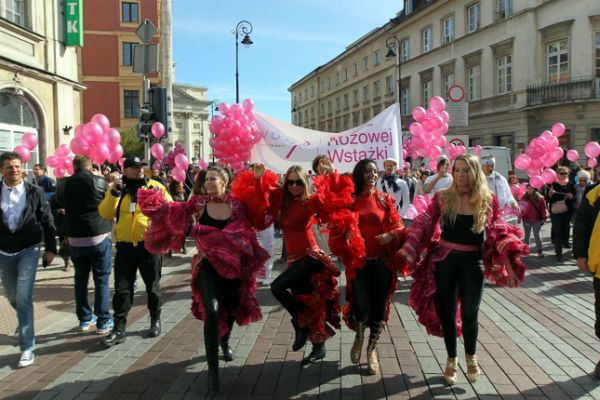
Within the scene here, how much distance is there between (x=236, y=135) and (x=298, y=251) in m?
5.56

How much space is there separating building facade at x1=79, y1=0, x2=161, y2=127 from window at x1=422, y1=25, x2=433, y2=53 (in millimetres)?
23070

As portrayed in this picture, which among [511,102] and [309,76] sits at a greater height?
[309,76]

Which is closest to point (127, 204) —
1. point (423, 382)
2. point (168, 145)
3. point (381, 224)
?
point (381, 224)

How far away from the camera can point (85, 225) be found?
541cm

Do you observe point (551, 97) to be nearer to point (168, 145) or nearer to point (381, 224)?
point (168, 145)

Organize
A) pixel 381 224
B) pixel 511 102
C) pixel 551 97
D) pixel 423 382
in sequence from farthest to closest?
pixel 511 102
pixel 551 97
pixel 381 224
pixel 423 382

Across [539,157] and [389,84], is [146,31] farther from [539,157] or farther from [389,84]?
[389,84]

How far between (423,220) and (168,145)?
46.3 feet

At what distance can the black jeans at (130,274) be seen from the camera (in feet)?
16.9

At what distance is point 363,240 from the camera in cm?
417

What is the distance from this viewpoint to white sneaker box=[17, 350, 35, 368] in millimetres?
4516

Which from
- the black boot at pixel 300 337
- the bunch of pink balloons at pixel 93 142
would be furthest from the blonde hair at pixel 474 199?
the bunch of pink balloons at pixel 93 142

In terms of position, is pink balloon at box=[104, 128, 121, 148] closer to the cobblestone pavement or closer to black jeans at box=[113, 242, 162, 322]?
the cobblestone pavement

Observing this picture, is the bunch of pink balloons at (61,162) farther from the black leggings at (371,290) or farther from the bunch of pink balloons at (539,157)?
the bunch of pink balloons at (539,157)
